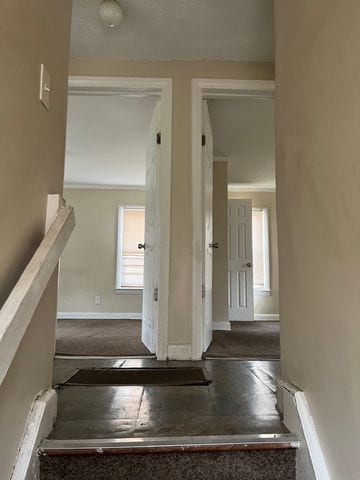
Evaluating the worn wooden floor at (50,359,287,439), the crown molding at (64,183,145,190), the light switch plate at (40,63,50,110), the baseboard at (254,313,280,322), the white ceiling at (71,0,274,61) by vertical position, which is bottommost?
the baseboard at (254,313,280,322)

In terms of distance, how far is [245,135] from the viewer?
3928 millimetres

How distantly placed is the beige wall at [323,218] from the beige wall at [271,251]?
185 inches

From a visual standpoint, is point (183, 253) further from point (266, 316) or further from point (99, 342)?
point (266, 316)

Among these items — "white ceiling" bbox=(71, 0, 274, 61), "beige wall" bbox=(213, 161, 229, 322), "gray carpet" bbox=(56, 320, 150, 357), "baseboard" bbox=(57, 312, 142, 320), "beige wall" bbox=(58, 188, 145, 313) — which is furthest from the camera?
"beige wall" bbox=(58, 188, 145, 313)

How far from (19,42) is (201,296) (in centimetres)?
190

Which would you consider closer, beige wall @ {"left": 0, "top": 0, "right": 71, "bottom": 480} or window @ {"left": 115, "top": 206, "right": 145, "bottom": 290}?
beige wall @ {"left": 0, "top": 0, "right": 71, "bottom": 480}

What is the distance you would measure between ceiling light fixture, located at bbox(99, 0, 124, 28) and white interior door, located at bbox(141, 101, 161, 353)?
0.71 meters

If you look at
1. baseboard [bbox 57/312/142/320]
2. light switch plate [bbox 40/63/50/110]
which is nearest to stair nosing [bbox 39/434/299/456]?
light switch plate [bbox 40/63/50/110]

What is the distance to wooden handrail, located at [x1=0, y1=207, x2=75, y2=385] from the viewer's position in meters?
0.73

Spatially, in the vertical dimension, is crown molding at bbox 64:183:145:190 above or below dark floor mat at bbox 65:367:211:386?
above

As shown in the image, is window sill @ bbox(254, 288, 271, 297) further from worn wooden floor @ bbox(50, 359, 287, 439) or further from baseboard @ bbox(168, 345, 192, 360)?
worn wooden floor @ bbox(50, 359, 287, 439)

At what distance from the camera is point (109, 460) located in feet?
3.50

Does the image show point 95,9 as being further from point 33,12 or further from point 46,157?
point 46,157

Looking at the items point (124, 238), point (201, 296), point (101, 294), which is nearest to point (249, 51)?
point (201, 296)
